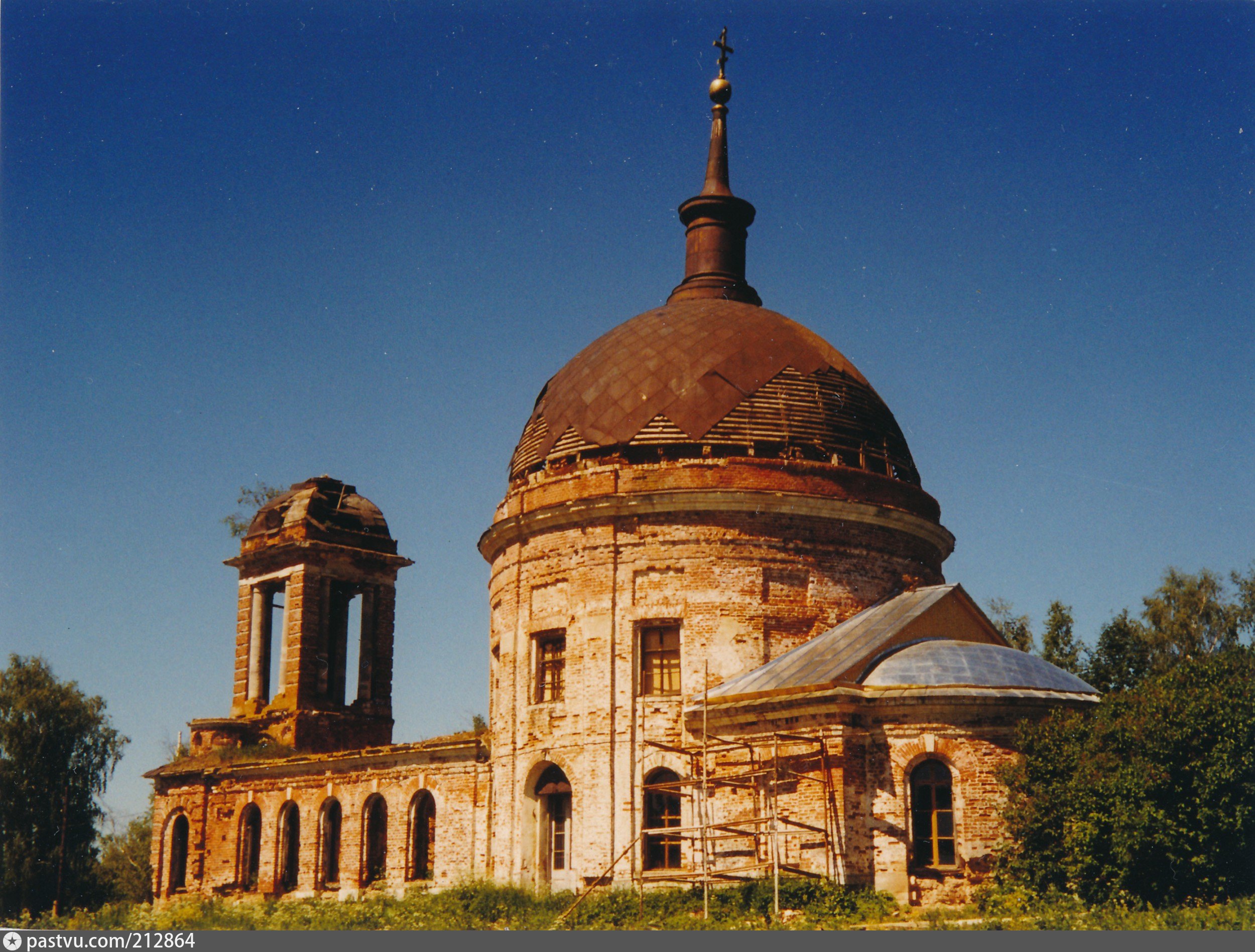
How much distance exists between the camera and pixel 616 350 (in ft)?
84.0

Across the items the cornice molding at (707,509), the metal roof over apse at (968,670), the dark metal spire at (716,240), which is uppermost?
the dark metal spire at (716,240)

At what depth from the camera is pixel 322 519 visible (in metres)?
32.8

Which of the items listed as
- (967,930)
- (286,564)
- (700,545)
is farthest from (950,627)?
(286,564)

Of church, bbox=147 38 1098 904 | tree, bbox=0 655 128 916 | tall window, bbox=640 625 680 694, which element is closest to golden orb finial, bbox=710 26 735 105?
church, bbox=147 38 1098 904

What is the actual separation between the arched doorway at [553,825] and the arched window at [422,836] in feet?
12.6

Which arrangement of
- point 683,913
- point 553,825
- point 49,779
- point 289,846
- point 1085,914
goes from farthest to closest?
1. point 49,779
2. point 289,846
3. point 553,825
4. point 683,913
5. point 1085,914

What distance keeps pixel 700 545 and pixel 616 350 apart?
454 cm

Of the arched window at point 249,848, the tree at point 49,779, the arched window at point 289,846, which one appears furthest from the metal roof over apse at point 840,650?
the tree at point 49,779

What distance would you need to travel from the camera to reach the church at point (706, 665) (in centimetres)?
1922

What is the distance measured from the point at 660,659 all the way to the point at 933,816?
18.4 ft

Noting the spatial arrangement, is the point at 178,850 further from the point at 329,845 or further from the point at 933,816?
the point at 933,816

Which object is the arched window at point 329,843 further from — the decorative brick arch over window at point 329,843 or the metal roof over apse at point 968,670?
the metal roof over apse at point 968,670

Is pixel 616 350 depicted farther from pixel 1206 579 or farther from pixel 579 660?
pixel 1206 579

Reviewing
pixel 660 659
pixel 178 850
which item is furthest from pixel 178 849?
pixel 660 659
